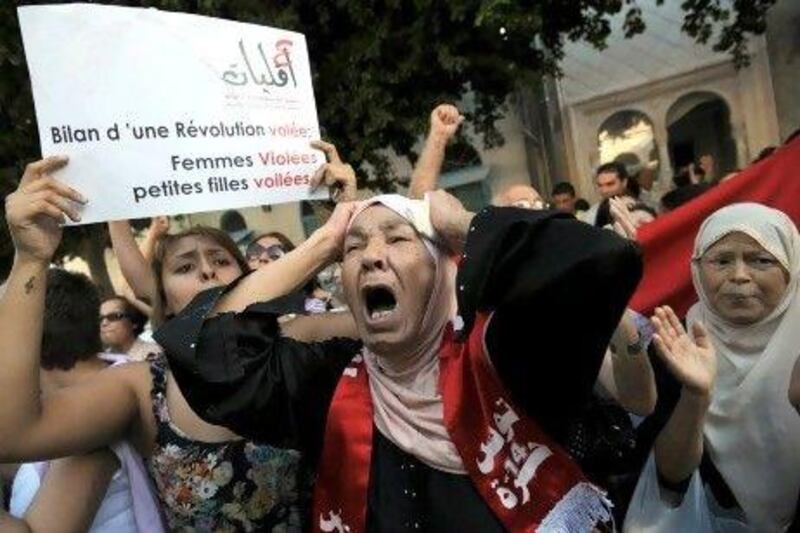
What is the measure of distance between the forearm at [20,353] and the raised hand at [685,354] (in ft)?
5.04

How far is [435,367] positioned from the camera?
1.88 meters

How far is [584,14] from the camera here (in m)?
10.9

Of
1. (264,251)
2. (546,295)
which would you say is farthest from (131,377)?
(264,251)

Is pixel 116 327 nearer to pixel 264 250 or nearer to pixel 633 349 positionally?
pixel 264 250

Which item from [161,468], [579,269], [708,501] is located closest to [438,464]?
[579,269]

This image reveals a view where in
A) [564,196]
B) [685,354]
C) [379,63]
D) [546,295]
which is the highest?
[379,63]

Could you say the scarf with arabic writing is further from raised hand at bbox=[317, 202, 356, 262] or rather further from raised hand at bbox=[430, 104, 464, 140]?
raised hand at bbox=[430, 104, 464, 140]

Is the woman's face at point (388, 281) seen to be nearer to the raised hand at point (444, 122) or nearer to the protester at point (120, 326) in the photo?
the raised hand at point (444, 122)

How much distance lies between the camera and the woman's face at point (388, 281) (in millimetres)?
1828

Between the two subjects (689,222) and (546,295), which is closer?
(546,295)

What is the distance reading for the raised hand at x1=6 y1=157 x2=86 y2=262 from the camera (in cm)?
186

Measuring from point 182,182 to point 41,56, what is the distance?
1.58 ft

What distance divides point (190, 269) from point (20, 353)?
2.20 feet

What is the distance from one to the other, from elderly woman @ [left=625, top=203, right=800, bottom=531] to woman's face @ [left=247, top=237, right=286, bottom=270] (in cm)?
231
